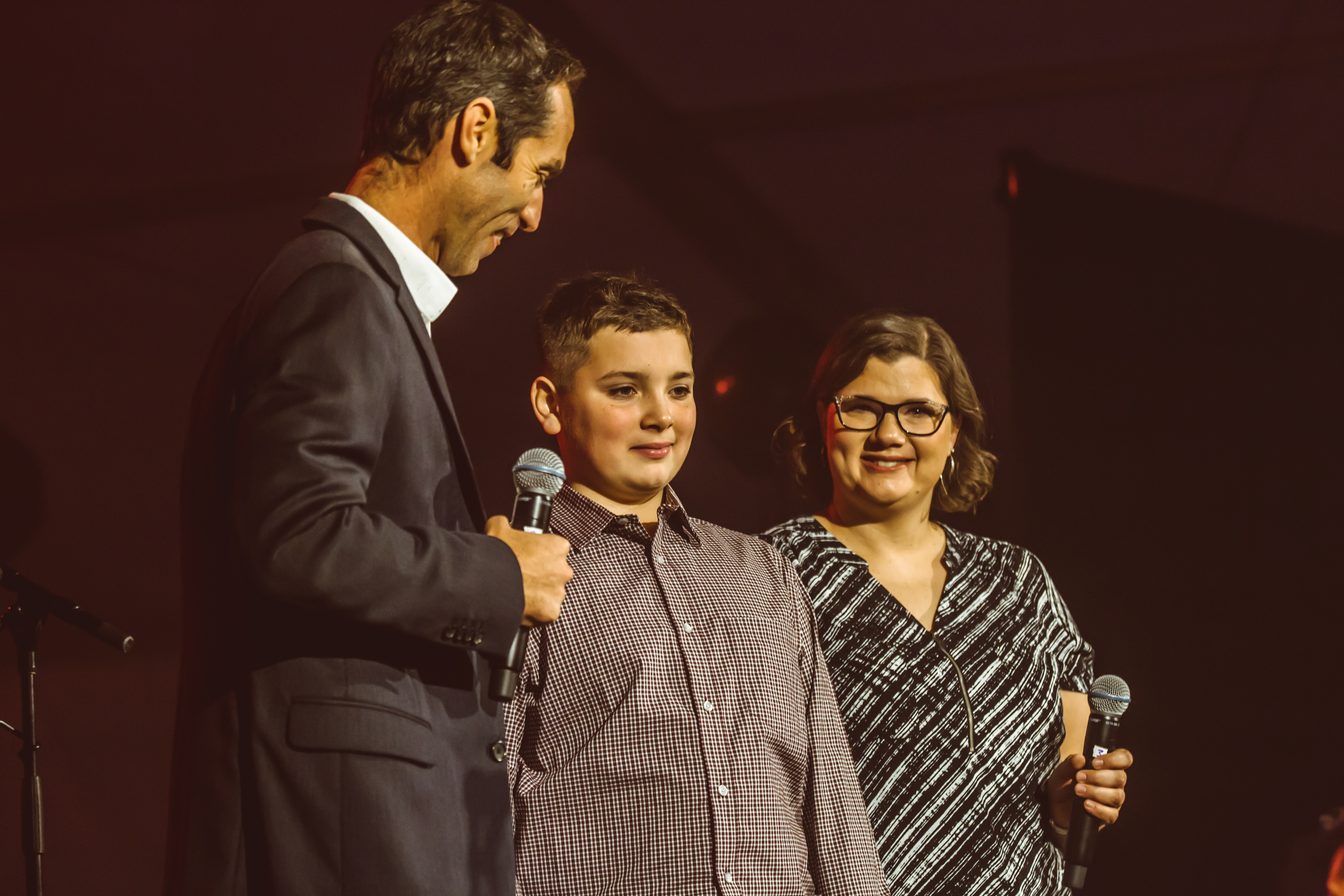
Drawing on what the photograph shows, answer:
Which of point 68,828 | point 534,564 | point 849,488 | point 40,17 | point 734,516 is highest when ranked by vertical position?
point 40,17

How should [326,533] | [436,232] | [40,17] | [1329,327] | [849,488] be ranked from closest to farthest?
[326,533], [436,232], [849,488], [1329,327], [40,17]

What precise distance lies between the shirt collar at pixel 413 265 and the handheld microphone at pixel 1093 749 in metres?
1.31

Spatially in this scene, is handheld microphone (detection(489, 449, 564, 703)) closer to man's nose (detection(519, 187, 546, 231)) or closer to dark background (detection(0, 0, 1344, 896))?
man's nose (detection(519, 187, 546, 231))

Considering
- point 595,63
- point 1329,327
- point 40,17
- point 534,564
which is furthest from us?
point 595,63

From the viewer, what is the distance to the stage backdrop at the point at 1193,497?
2664mm

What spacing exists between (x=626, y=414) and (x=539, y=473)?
533mm

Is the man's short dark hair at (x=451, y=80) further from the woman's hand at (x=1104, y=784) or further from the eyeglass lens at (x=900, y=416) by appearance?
the woman's hand at (x=1104, y=784)

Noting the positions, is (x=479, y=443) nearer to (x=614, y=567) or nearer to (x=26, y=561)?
(x=26, y=561)

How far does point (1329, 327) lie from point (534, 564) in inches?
92.2

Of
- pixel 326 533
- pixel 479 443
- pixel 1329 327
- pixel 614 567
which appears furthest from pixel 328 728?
Result: pixel 1329 327

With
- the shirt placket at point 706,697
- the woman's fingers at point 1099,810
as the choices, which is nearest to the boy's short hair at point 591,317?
the shirt placket at point 706,697

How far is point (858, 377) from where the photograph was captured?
7.70ft

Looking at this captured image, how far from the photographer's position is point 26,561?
9.98 ft

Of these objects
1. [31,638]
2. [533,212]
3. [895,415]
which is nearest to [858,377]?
[895,415]
